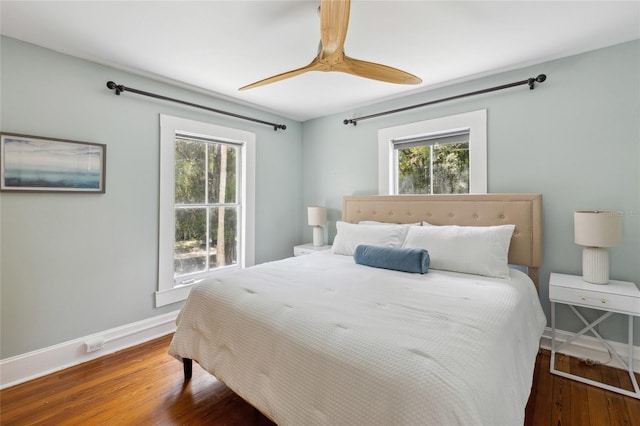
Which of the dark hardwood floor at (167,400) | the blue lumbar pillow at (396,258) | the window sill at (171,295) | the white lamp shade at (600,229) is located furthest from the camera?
the window sill at (171,295)

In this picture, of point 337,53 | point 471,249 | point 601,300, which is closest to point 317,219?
point 471,249

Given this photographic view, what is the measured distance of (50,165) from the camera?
89.1 inches

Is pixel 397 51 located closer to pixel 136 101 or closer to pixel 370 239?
pixel 370 239

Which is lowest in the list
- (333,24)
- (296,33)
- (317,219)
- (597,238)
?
(597,238)

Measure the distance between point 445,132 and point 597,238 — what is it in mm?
1607

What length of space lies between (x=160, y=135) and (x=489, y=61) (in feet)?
10.3

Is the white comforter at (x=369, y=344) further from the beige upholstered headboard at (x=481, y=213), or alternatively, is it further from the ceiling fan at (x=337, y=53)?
the ceiling fan at (x=337, y=53)

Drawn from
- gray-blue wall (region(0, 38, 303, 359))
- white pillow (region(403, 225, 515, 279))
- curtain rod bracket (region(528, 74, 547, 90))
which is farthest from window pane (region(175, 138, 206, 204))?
curtain rod bracket (region(528, 74, 547, 90))

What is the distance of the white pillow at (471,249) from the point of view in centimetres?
220

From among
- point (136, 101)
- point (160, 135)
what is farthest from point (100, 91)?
point (160, 135)

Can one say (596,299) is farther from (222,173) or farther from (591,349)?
(222,173)

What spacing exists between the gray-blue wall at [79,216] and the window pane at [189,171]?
288 mm

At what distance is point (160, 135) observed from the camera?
2877 mm

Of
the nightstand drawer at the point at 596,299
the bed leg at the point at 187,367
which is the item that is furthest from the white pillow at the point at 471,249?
the bed leg at the point at 187,367
